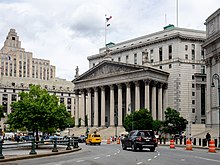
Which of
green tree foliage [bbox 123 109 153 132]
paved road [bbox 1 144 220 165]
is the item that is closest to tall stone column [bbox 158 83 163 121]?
green tree foliage [bbox 123 109 153 132]

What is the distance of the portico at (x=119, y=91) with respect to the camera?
10156 cm

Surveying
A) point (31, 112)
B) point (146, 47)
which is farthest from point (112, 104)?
point (31, 112)

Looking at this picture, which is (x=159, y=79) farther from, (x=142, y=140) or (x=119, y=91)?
(x=142, y=140)

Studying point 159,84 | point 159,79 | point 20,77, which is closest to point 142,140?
point 159,79

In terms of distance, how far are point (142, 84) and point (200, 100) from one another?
48.4ft

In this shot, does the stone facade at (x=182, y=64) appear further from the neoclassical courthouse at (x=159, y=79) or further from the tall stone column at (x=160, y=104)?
the tall stone column at (x=160, y=104)

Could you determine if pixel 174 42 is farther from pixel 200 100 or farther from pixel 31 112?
pixel 31 112

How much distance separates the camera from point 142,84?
350ft

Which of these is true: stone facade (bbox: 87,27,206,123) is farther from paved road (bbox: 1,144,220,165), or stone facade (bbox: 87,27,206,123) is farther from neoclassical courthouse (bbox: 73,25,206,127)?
paved road (bbox: 1,144,220,165)

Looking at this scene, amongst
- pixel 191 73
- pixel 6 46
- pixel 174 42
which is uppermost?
pixel 6 46

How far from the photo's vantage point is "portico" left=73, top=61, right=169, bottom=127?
3999 inches

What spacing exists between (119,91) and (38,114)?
6400 centimetres

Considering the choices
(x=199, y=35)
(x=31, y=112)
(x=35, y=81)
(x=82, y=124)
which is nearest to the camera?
(x=31, y=112)

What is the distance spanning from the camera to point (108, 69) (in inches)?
4407
